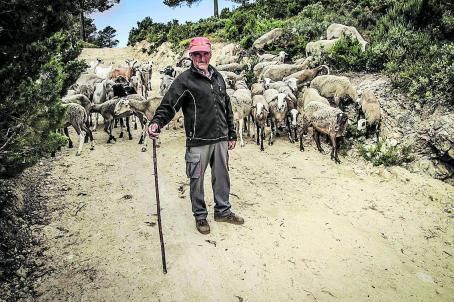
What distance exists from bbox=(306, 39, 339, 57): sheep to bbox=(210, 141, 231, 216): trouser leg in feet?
32.2

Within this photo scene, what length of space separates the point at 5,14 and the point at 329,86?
8830 mm

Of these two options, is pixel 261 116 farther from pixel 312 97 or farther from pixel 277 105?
pixel 312 97

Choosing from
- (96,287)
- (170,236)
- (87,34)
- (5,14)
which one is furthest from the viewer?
(87,34)

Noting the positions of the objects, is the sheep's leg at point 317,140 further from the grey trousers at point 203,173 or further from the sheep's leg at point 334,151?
the grey trousers at point 203,173

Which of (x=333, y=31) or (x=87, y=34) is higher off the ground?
(x=87, y=34)

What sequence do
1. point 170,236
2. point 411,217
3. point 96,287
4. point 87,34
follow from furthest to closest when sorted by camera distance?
point 87,34, point 411,217, point 170,236, point 96,287

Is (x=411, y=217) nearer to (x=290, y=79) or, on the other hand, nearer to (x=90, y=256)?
(x=90, y=256)

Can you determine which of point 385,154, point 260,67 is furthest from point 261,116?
point 260,67

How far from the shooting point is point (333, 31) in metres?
16.2

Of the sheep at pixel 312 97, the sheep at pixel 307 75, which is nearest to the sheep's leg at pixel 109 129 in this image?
the sheep at pixel 312 97

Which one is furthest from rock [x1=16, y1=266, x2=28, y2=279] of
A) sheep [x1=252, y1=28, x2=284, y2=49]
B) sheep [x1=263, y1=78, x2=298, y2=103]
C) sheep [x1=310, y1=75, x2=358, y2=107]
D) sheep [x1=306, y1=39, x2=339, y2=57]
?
sheep [x1=252, y1=28, x2=284, y2=49]

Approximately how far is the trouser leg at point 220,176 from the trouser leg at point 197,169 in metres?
0.13

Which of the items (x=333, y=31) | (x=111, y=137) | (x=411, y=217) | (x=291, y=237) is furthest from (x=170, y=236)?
(x=333, y=31)

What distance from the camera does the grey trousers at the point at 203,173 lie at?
16.7 ft
